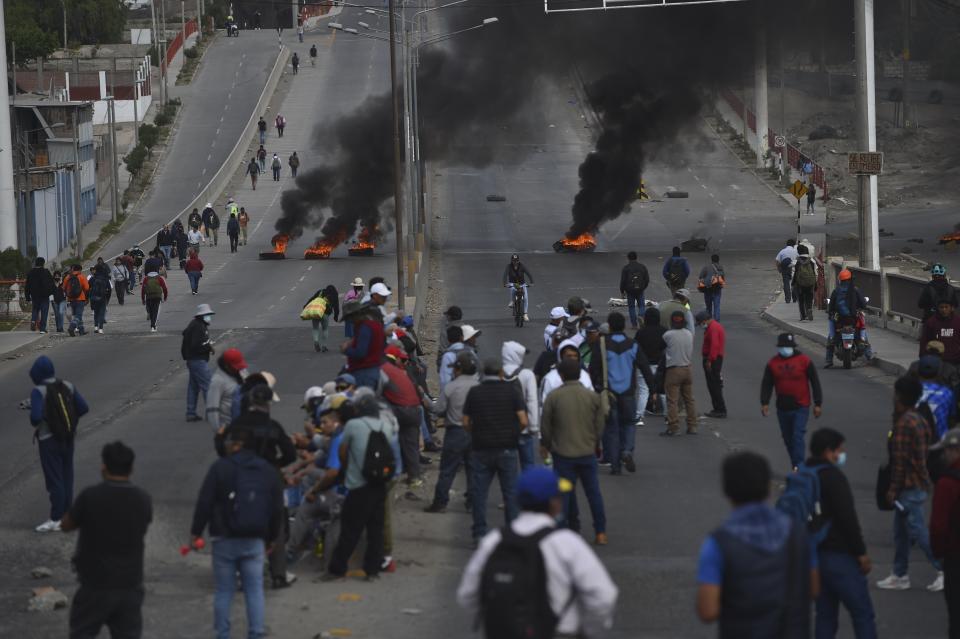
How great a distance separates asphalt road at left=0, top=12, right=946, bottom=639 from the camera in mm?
9578

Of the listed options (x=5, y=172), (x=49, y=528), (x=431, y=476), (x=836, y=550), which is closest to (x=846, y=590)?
(x=836, y=550)

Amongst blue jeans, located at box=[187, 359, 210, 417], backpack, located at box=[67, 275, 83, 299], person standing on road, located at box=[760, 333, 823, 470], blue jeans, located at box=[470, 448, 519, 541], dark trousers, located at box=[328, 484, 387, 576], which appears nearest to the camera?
dark trousers, located at box=[328, 484, 387, 576]

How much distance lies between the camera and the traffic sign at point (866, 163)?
94.3 ft

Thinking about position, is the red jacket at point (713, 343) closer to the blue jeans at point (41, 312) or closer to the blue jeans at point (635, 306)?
the blue jeans at point (635, 306)

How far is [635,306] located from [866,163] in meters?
5.35

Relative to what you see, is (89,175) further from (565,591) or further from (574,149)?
(565,591)

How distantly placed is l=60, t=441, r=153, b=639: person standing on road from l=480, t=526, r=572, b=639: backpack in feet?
→ 8.42

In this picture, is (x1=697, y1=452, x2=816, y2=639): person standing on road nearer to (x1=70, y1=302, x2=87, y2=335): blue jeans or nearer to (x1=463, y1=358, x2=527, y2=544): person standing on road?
(x1=463, y1=358, x2=527, y2=544): person standing on road

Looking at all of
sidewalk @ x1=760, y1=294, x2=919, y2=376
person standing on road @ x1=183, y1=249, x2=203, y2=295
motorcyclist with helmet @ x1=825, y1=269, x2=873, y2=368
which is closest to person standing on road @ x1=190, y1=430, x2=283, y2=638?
sidewalk @ x1=760, y1=294, x2=919, y2=376

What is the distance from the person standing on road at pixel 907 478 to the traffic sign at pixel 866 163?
1972cm

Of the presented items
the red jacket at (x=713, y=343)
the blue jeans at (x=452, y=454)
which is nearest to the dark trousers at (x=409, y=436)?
the blue jeans at (x=452, y=454)

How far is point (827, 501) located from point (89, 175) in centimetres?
5335

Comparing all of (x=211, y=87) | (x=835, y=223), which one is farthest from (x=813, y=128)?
(x=211, y=87)

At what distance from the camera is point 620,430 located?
14.0m
